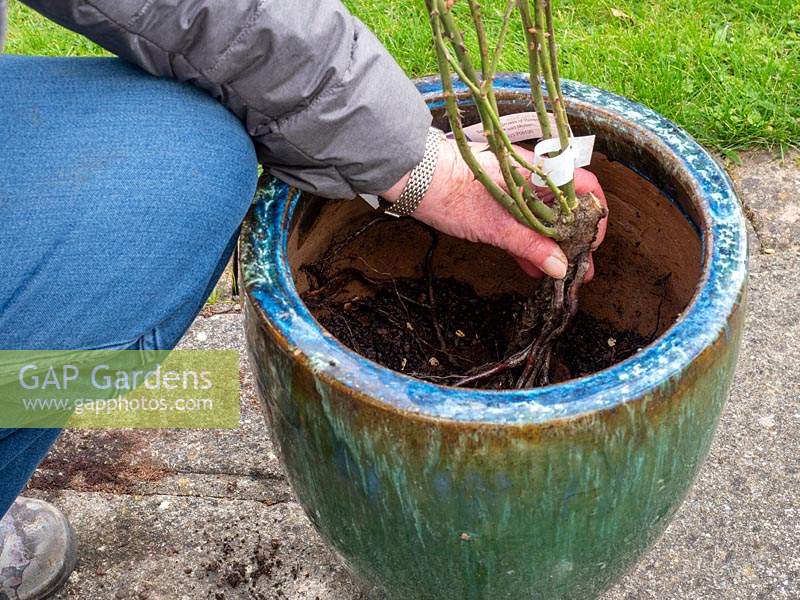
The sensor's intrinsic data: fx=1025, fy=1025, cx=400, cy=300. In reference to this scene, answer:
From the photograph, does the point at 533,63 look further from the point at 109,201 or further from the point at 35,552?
the point at 35,552

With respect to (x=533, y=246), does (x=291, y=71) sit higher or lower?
higher

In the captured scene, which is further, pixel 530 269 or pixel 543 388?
pixel 530 269

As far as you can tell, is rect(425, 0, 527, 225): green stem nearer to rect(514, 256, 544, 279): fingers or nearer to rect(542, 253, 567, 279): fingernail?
rect(542, 253, 567, 279): fingernail

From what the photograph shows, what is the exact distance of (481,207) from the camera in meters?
1.60

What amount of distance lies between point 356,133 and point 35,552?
1.19m

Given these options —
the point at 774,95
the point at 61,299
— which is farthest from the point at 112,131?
the point at 774,95

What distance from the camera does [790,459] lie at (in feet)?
7.23

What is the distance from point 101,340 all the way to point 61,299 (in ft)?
0.27

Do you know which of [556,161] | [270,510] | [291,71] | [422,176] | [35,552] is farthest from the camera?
[270,510]

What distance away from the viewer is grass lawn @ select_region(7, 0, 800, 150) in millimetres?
2848

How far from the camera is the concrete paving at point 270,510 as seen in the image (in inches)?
79.9

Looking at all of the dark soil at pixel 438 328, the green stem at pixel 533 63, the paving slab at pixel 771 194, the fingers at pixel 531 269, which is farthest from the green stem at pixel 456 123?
the paving slab at pixel 771 194

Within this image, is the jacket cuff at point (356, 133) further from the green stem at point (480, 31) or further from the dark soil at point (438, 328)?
the dark soil at point (438, 328)

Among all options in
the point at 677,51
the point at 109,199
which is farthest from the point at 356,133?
the point at 677,51
